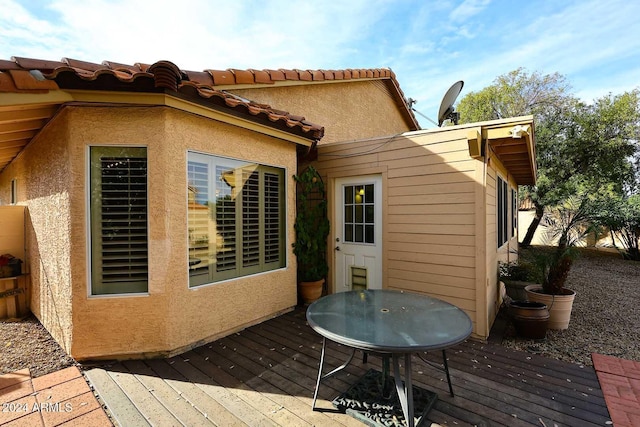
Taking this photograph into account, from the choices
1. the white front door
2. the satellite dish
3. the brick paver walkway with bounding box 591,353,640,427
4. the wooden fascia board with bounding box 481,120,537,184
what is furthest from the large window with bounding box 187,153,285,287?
the brick paver walkway with bounding box 591,353,640,427

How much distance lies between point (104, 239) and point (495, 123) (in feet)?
17.1

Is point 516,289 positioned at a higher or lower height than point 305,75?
lower

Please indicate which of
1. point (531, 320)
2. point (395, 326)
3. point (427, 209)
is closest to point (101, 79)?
point (395, 326)

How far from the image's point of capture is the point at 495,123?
3879mm

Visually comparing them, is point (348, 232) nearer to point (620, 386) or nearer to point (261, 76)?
point (261, 76)

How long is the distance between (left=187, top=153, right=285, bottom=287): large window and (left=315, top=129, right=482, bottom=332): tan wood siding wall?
5.85 feet

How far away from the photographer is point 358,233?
5379 millimetres

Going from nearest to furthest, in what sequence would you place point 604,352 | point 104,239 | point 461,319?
point 461,319
point 104,239
point 604,352

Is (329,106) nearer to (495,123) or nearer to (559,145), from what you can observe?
(495,123)

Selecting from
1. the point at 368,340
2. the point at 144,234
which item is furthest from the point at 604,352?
the point at 144,234

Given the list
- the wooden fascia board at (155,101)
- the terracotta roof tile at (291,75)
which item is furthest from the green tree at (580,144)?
the wooden fascia board at (155,101)

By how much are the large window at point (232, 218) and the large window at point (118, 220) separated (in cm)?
→ 54

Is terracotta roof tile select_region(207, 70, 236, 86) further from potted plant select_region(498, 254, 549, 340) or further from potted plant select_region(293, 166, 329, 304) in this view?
potted plant select_region(498, 254, 549, 340)

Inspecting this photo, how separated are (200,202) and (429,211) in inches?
134
